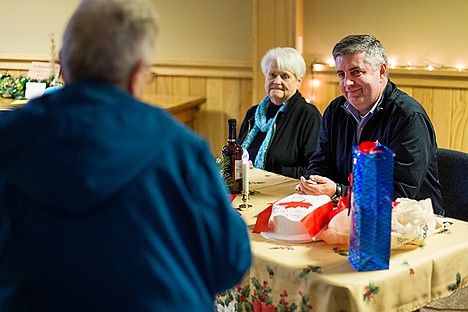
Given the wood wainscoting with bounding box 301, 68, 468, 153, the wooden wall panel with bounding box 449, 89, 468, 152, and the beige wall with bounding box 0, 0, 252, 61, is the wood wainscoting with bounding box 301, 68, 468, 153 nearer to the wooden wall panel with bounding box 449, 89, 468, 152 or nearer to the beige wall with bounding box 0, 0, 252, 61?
the wooden wall panel with bounding box 449, 89, 468, 152

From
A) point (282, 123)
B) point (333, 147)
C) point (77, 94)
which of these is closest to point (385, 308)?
point (77, 94)

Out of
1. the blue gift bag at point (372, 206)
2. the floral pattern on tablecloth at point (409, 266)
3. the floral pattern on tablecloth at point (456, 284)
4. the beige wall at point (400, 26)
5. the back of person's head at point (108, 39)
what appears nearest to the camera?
→ the back of person's head at point (108, 39)

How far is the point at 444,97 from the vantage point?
3.98 meters

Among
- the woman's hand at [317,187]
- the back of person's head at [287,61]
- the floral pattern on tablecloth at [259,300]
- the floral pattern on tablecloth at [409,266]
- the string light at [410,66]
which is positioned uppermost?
the back of person's head at [287,61]

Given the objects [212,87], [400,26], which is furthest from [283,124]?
[212,87]

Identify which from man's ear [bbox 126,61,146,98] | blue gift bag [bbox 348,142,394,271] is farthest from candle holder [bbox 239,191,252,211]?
man's ear [bbox 126,61,146,98]

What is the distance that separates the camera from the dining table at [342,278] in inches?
70.0

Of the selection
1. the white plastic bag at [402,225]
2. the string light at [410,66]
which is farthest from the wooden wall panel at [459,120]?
the white plastic bag at [402,225]

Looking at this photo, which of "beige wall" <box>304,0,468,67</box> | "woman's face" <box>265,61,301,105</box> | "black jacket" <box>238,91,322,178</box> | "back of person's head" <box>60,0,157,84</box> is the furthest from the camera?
"beige wall" <box>304,0,468,67</box>

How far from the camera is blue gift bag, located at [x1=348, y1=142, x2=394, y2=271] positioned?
173 centimetres

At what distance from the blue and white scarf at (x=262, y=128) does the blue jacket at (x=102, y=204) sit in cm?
213

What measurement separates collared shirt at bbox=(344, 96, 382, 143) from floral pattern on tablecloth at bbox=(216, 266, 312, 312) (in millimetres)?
919

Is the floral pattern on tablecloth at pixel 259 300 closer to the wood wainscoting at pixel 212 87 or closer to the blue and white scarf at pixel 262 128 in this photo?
the blue and white scarf at pixel 262 128

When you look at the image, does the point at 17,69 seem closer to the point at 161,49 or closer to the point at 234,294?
the point at 161,49
